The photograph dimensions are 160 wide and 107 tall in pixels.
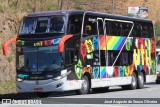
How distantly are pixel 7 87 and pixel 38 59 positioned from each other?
26.4 feet

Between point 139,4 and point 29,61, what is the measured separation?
73.0 m

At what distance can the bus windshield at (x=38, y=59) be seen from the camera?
23703 millimetres

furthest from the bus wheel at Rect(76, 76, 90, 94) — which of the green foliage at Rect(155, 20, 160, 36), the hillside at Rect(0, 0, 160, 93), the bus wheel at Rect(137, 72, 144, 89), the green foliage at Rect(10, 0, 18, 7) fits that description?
the green foliage at Rect(155, 20, 160, 36)

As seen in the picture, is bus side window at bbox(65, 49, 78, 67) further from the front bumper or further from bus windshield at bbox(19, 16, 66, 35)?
bus windshield at bbox(19, 16, 66, 35)

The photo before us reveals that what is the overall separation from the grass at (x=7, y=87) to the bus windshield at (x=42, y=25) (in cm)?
591

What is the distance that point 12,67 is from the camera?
1372 inches

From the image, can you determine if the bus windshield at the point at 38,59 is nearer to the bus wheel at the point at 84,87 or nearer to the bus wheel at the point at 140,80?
the bus wheel at the point at 84,87

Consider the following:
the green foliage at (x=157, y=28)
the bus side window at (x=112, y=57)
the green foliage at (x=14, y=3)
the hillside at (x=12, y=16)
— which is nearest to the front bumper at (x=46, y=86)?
the bus side window at (x=112, y=57)

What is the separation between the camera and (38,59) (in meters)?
24.0

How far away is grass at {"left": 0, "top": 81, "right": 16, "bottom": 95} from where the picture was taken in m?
30.1

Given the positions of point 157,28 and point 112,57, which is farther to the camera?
point 157,28

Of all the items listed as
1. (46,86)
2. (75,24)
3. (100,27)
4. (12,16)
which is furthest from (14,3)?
(46,86)

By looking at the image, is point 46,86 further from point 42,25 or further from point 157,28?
point 157,28

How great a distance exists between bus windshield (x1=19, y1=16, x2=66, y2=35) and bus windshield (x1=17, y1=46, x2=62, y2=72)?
34.2 inches
